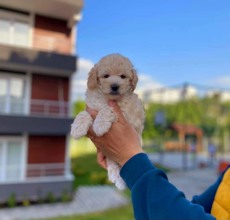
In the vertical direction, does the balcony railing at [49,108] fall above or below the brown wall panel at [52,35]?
below

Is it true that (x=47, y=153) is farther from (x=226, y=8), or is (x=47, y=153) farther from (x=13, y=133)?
(x=226, y=8)

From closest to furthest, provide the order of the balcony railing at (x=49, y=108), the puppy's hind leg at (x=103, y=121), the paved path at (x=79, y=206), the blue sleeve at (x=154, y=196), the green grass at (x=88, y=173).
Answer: the blue sleeve at (x=154, y=196) → the puppy's hind leg at (x=103, y=121) → the paved path at (x=79, y=206) → the balcony railing at (x=49, y=108) → the green grass at (x=88, y=173)

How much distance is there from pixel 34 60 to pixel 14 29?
0.47 meters

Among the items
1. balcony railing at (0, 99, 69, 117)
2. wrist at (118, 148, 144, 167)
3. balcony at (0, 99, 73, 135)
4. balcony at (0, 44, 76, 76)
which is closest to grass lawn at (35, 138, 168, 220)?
wrist at (118, 148, 144, 167)

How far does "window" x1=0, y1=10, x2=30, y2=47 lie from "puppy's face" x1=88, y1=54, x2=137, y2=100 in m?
2.69

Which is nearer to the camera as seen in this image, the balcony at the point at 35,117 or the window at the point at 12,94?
the balcony at the point at 35,117

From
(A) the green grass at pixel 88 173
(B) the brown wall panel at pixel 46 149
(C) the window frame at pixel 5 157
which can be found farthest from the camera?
(A) the green grass at pixel 88 173

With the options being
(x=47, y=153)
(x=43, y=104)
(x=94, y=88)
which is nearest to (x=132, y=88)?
(x=94, y=88)

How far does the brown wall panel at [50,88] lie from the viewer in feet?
10.0

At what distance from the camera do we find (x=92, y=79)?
0.49 meters

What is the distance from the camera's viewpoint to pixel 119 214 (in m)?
2.46

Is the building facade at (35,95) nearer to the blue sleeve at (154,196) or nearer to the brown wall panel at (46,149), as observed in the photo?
the brown wall panel at (46,149)

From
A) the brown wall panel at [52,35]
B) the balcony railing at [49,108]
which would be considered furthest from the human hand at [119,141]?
the brown wall panel at [52,35]

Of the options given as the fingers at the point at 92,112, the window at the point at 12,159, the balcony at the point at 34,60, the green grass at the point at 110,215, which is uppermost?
the balcony at the point at 34,60
